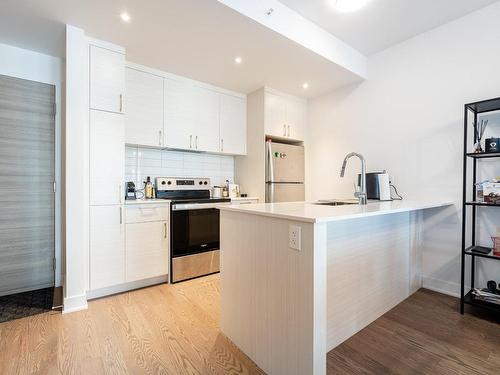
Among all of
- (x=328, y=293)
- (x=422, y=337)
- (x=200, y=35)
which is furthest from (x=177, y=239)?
(x=422, y=337)

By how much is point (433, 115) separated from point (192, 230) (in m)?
2.75

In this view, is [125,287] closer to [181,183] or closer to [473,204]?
[181,183]

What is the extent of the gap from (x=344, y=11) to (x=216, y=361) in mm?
2794

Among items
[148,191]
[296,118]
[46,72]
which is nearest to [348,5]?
[296,118]

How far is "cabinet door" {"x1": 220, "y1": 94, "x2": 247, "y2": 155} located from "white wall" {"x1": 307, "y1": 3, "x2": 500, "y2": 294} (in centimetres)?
145

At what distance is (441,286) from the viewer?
2482 mm

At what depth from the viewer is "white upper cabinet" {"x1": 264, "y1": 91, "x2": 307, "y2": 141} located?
135 inches

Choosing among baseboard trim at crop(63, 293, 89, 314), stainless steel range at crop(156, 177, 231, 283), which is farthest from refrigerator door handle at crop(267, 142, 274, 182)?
baseboard trim at crop(63, 293, 89, 314)

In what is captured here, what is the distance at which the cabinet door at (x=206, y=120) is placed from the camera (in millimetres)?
3211

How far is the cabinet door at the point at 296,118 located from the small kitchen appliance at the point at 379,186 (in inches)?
51.7

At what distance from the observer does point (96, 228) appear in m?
2.30

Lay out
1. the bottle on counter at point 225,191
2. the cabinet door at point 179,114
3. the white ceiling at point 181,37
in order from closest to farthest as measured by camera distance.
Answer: the white ceiling at point 181,37 < the cabinet door at point 179,114 < the bottle on counter at point 225,191

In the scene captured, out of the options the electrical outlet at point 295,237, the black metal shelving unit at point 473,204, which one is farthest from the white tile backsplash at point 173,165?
the black metal shelving unit at point 473,204

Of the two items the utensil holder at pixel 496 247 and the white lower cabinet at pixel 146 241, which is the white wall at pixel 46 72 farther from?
the utensil holder at pixel 496 247
